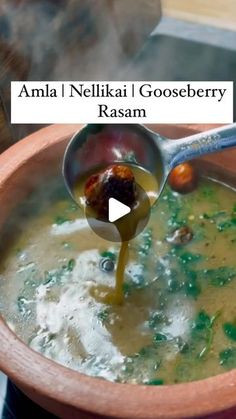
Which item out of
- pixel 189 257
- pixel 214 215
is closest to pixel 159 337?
pixel 189 257

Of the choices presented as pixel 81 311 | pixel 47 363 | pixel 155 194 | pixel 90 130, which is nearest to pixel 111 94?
pixel 90 130

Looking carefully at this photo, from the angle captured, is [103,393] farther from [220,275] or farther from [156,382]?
[220,275]

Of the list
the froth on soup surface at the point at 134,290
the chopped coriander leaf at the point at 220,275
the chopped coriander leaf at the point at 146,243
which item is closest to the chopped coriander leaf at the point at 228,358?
the froth on soup surface at the point at 134,290

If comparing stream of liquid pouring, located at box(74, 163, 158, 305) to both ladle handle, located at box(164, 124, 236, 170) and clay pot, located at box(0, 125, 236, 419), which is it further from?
clay pot, located at box(0, 125, 236, 419)

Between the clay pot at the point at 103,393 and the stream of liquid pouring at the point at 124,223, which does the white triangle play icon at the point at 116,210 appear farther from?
the clay pot at the point at 103,393

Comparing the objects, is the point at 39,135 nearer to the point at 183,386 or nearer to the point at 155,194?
the point at 155,194

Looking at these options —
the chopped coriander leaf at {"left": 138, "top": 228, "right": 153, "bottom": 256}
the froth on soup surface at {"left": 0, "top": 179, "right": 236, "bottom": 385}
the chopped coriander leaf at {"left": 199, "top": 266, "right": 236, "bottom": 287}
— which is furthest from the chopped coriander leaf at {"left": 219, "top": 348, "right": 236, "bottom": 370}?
the chopped coriander leaf at {"left": 138, "top": 228, "right": 153, "bottom": 256}
